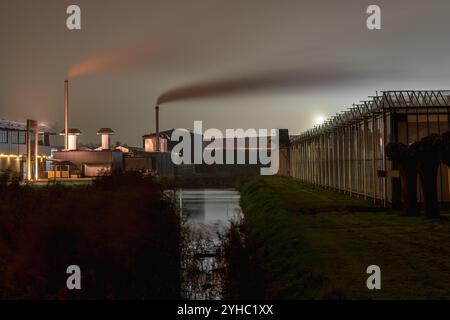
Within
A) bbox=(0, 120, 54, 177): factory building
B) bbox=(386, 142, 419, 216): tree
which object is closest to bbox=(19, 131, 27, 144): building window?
bbox=(0, 120, 54, 177): factory building

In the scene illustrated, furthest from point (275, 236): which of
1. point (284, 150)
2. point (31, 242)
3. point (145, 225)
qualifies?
point (284, 150)

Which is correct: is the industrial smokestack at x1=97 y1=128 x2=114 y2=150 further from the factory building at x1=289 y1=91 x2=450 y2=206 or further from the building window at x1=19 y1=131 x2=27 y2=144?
the factory building at x1=289 y1=91 x2=450 y2=206

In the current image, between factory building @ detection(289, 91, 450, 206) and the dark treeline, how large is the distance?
12312mm

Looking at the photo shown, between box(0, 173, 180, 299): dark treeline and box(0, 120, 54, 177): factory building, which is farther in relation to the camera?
box(0, 120, 54, 177): factory building

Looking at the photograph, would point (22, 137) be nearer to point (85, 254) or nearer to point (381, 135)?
point (381, 135)

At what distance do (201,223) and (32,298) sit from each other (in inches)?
777

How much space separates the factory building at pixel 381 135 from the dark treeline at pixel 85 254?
12.3 meters

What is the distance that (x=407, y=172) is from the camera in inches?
950

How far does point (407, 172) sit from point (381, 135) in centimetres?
485

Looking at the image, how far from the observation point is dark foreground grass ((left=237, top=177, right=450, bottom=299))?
1159cm

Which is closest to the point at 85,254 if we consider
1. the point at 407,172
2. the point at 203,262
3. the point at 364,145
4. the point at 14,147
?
the point at 203,262

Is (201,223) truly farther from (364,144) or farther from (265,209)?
(364,144)

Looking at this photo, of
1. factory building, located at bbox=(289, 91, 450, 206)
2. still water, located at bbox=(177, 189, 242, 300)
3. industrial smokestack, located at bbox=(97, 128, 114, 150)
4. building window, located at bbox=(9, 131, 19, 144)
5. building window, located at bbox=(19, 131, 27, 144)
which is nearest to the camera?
still water, located at bbox=(177, 189, 242, 300)

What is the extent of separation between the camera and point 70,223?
14594 millimetres
